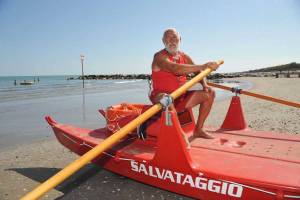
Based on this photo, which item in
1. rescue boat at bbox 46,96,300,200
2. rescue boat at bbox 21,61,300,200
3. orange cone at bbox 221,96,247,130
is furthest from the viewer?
orange cone at bbox 221,96,247,130

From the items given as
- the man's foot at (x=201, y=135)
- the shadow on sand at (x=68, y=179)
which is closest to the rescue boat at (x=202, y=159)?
the man's foot at (x=201, y=135)

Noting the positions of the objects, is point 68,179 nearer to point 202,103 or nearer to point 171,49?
point 202,103

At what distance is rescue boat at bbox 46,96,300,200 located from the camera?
3.36m

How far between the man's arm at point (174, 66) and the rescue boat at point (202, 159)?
2.72 feet

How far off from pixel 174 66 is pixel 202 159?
5.40 feet

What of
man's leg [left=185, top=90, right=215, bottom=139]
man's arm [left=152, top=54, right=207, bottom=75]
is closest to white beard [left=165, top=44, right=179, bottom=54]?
man's arm [left=152, top=54, right=207, bottom=75]

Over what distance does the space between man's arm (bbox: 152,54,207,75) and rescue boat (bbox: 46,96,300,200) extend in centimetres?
83

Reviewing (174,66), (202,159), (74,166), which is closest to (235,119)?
(174,66)

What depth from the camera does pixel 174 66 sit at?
492 centimetres

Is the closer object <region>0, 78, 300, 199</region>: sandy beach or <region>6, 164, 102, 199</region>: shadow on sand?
<region>0, 78, 300, 199</region>: sandy beach

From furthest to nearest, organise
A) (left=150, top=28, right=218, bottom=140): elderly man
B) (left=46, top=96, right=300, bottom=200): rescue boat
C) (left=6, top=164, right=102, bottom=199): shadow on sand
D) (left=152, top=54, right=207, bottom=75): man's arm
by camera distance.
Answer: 1. (left=150, top=28, right=218, bottom=140): elderly man
2. (left=6, top=164, right=102, bottom=199): shadow on sand
3. (left=152, top=54, right=207, bottom=75): man's arm
4. (left=46, top=96, right=300, bottom=200): rescue boat

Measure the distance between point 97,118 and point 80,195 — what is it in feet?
21.7

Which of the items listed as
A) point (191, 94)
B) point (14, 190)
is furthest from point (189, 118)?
point (14, 190)

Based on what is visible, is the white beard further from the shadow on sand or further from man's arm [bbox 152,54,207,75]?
the shadow on sand
